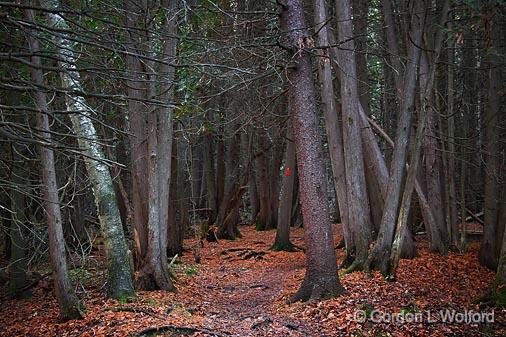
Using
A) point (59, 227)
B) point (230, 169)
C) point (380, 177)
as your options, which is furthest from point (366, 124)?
point (230, 169)

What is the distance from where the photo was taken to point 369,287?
8.66 m

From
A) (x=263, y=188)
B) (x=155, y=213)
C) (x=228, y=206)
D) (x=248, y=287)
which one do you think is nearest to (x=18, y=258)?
(x=155, y=213)

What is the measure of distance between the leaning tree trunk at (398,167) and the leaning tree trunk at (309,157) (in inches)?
68.9

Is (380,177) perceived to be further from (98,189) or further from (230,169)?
(230,169)

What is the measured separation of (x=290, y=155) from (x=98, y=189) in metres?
7.94

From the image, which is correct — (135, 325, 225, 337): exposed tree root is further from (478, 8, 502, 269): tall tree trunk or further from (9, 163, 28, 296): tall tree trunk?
(478, 8, 502, 269): tall tree trunk

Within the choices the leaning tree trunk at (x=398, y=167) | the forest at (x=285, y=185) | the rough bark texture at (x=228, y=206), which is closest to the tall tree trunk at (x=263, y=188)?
the rough bark texture at (x=228, y=206)

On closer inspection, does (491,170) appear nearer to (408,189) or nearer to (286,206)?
(408,189)

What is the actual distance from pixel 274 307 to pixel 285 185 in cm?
745

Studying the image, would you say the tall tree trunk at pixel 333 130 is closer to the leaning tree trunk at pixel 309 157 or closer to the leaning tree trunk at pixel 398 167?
the leaning tree trunk at pixel 398 167

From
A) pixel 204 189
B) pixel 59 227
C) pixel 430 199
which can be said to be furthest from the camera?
pixel 204 189

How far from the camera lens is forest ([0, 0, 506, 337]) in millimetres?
6871

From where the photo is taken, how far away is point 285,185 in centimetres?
1573

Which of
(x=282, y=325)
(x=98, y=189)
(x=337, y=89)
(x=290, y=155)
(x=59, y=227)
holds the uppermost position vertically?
(x=337, y=89)
